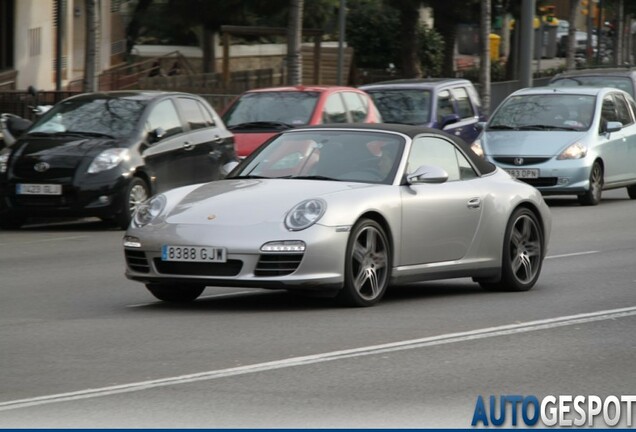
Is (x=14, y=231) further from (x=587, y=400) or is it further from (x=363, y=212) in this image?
(x=587, y=400)

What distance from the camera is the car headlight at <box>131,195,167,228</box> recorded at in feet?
35.6

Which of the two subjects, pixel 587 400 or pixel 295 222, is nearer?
pixel 587 400

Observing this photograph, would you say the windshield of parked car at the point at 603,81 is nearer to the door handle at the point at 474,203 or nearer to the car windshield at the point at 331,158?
the door handle at the point at 474,203

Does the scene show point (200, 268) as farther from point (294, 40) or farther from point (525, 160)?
point (294, 40)

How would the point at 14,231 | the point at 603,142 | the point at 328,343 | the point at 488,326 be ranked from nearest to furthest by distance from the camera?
the point at 328,343, the point at 488,326, the point at 14,231, the point at 603,142

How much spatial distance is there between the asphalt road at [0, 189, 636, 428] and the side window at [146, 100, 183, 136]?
5.22 meters

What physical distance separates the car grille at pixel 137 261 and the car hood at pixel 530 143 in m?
12.0

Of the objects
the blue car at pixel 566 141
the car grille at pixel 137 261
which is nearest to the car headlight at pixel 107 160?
the blue car at pixel 566 141

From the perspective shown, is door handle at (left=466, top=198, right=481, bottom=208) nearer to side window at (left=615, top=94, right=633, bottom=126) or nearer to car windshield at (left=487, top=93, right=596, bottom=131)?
car windshield at (left=487, top=93, right=596, bottom=131)

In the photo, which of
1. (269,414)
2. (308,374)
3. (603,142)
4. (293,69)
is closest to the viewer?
(269,414)

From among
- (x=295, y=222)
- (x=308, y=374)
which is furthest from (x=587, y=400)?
(x=295, y=222)

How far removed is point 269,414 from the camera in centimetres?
698

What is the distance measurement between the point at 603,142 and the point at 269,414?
16.4 meters

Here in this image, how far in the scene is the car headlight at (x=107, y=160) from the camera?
1750 cm
